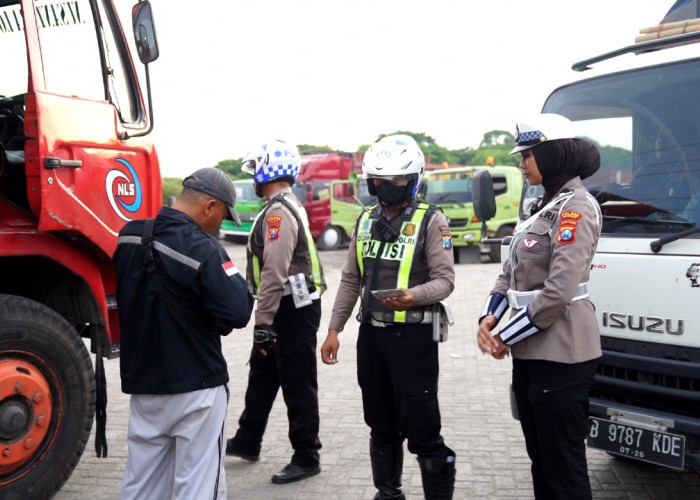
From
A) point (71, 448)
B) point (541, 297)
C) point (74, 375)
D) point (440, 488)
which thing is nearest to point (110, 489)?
point (71, 448)

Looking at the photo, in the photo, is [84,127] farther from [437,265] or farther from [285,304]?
Result: [437,265]

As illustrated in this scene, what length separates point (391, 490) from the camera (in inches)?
162

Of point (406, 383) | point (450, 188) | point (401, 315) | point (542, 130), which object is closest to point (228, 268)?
point (401, 315)

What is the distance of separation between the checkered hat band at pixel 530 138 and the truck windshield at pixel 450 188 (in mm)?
15630

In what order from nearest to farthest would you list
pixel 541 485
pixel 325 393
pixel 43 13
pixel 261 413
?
pixel 541 485
pixel 43 13
pixel 261 413
pixel 325 393

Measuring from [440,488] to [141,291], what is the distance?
175 cm

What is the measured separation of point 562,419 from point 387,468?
107cm

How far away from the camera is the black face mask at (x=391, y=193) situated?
13.0 ft

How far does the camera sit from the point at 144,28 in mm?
4879

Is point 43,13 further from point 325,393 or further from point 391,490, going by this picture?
point 325,393

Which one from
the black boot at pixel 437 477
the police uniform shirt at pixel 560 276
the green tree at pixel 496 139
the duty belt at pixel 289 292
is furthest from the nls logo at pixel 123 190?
the green tree at pixel 496 139

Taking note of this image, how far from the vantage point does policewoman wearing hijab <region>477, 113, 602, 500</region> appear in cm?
329

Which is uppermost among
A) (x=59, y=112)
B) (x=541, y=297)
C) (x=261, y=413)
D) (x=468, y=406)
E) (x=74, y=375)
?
(x=59, y=112)

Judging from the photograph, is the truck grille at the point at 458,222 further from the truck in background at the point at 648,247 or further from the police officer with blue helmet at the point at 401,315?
the police officer with blue helmet at the point at 401,315
